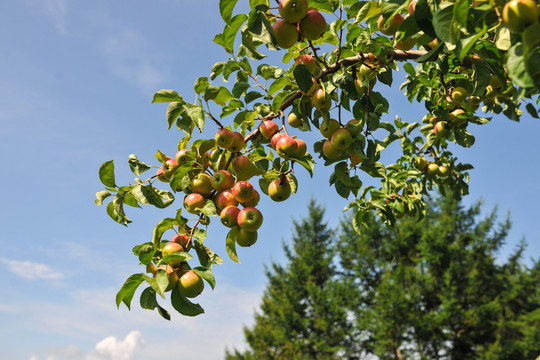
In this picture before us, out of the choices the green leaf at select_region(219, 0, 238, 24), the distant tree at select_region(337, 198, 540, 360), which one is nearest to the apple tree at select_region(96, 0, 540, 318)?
the green leaf at select_region(219, 0, 238, 24)

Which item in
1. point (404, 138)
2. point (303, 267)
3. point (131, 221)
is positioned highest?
point (303, 267)

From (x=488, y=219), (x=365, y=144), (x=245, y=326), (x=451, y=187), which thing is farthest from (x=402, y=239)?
(x=365, y=144)

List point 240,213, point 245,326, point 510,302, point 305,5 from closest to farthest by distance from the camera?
point 305,5 → point 240,213 → point 510,302 → point 245,326

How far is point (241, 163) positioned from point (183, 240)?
33 cm

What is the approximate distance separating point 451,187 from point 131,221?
2.38m

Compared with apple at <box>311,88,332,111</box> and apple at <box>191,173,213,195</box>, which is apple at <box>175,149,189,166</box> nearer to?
apple at <box>191,173,213,195</box>

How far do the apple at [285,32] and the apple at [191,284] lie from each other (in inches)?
29.2

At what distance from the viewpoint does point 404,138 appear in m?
2.74

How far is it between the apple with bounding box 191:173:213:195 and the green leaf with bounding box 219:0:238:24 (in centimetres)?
50

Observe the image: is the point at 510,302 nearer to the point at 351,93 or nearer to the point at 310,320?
the point at 310,320

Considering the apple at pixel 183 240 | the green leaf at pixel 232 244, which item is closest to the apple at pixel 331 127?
the green leaf at pixel 232 244

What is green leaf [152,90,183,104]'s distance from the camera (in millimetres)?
1281

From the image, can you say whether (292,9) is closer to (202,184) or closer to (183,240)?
(202,184)

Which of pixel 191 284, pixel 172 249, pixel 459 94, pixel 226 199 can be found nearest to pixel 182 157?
pixel 226 199
